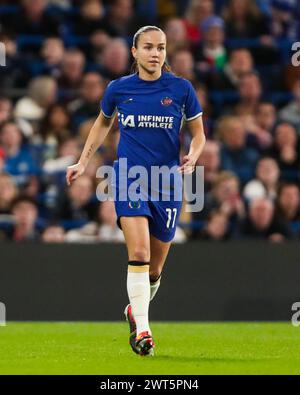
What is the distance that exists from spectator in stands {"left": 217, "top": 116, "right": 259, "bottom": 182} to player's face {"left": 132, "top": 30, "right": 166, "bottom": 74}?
5720 mm

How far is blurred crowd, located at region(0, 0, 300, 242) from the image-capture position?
13266 mm

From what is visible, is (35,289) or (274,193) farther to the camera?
(274,193)

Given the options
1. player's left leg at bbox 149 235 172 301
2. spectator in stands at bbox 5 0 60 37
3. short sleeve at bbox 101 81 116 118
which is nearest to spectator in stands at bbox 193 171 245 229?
spectator in stands at bbox 5 0 60 37

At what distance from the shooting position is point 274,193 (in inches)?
542

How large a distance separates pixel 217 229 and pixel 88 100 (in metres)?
2.60

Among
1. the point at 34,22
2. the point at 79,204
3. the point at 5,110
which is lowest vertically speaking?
the point at 79,204

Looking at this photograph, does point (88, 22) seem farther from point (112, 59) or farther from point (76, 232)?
point (76, 232)

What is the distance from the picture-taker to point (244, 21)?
1620cm

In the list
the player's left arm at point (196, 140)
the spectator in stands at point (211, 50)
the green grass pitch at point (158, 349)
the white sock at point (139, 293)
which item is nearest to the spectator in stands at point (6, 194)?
the green grass pitch at point (158, 349)

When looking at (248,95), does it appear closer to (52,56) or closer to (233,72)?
(233,72)

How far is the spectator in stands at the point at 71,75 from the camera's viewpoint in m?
14.8

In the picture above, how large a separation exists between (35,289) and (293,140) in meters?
3.81

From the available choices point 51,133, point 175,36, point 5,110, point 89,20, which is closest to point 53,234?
point 51,133
